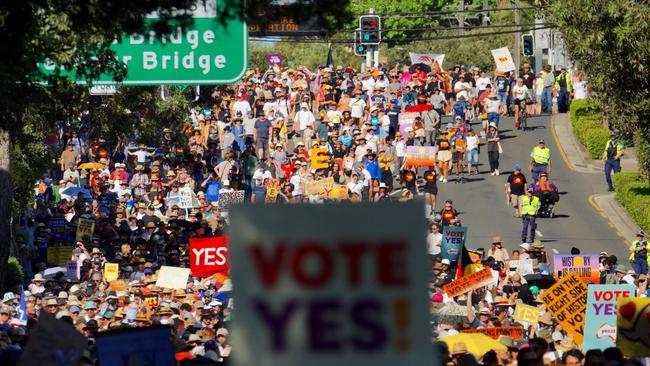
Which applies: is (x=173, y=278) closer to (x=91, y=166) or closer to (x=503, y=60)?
(x=91, y=166)

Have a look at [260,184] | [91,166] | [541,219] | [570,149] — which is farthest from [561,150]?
[91,166]

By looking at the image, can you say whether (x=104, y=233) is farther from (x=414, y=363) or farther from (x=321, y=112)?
(x=414, y=363)

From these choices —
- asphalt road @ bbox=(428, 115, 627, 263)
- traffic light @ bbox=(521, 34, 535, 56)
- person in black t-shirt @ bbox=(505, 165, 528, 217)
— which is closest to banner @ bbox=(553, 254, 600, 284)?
asphalt road @ bbox=(428, 115, 627, 263)

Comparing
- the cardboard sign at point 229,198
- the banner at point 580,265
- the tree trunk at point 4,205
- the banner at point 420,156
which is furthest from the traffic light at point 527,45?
the tree trunk at point 4,205

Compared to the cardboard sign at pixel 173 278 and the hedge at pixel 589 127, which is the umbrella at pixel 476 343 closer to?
the cardboard sign at pixel 173 278

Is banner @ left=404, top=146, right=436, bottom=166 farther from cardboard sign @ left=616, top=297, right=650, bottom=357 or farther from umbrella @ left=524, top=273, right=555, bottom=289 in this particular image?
cardboard sign @ left=616, top=297, right=650, bottom=357

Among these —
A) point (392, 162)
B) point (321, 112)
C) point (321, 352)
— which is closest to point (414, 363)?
point (321, 352)

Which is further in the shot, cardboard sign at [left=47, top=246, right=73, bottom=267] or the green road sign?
cardboard sign at [left=47, top=246, right=73, bottom=267]
